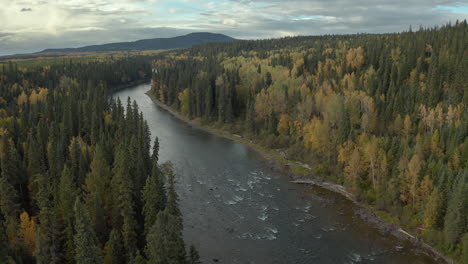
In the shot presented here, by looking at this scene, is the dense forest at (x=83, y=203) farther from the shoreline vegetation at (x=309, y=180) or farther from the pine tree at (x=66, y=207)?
the shoreline vegetation at (x=309, y=180)

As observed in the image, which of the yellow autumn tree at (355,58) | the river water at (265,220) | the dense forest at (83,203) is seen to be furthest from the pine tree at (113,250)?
the yellow autumn tree at (355,58)

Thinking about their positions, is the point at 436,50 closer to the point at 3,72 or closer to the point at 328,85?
the point at 328,85

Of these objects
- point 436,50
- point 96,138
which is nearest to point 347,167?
point 96,138

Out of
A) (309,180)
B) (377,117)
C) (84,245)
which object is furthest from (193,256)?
(377,117)

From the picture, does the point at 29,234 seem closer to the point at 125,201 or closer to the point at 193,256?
the point at 125,201

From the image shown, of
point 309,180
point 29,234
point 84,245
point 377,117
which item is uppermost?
point 377,117
